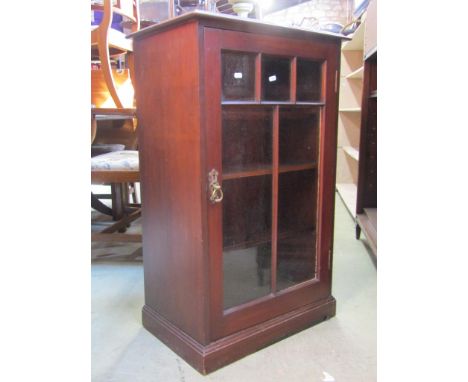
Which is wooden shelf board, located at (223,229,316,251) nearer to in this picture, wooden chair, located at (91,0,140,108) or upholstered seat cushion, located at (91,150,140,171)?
upholstered seat cushion, located at (91,150,140,171)

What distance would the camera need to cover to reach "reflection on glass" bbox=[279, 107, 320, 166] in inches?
52.5

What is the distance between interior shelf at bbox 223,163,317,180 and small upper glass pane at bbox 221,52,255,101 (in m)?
0.21

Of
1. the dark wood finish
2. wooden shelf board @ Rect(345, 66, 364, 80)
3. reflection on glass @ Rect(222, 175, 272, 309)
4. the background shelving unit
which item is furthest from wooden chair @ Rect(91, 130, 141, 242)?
the background shelving unit

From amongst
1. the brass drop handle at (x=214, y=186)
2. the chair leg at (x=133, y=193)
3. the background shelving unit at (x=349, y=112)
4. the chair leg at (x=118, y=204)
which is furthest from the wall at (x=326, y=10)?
the brass drop handle at (x=214, y=186)

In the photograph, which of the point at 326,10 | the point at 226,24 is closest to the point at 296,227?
the point at 226,24

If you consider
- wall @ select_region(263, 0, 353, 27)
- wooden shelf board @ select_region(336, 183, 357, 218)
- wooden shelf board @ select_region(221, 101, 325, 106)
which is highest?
wall @ select_region(263, 0, 353, 27)

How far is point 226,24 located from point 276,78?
0.79 ft

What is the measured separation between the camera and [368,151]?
2.31 metres

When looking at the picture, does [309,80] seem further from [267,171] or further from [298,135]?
[267,171]
